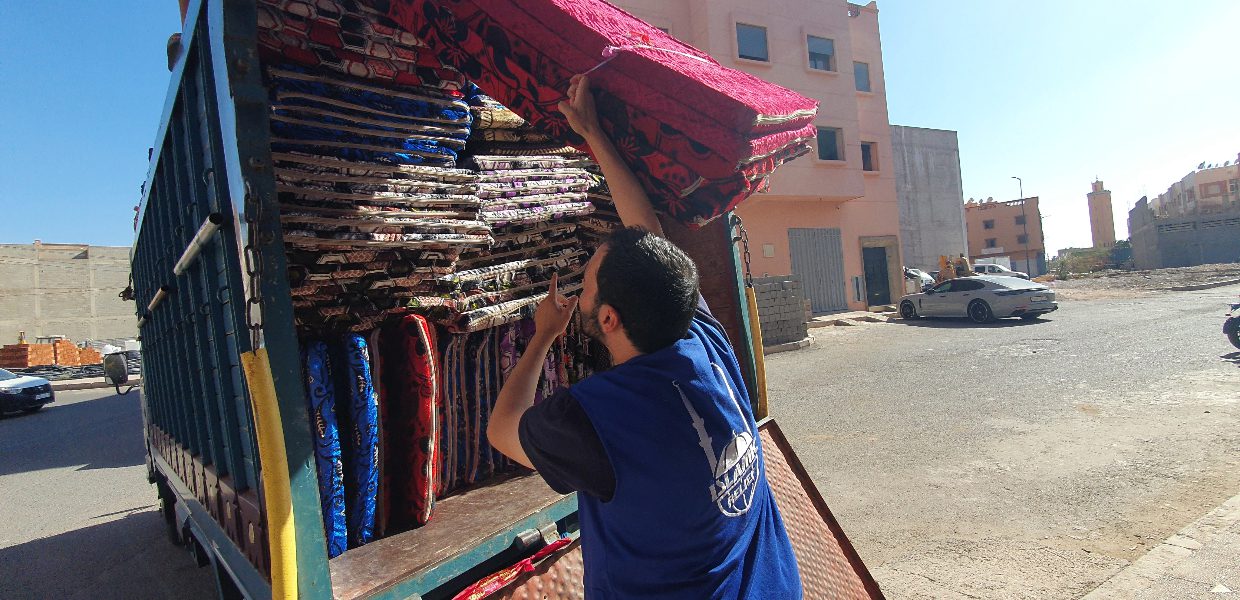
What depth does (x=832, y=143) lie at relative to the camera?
A: 69.1 feet

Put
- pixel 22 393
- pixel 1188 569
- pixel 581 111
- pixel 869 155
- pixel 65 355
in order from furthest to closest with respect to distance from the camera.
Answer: pixel 65 355, pixel 869 155, pixel 22 393, pixel 1188 569, pixel 581 111

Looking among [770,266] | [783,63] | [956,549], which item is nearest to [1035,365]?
[956,549]

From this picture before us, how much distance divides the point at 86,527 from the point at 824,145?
2030 cm

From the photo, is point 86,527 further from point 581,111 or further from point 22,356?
point 22,356

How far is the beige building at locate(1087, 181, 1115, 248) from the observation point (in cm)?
6053

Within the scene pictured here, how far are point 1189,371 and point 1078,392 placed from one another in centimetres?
214

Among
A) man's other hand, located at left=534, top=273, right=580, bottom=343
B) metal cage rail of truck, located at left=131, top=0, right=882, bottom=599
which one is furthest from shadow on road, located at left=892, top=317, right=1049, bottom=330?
man's other hand, located at left=534, top=273, right=580, bottom=343

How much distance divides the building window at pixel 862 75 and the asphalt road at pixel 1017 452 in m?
13.9

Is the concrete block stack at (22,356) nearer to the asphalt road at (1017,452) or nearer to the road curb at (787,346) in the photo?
the road curb at (787,346)

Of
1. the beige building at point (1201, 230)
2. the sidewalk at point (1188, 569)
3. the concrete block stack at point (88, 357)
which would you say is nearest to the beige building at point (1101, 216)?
the beige building at point (1201, 230)

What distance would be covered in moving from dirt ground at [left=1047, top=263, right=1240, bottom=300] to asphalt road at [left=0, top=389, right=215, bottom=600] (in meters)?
26.9

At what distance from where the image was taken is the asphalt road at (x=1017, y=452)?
3.90m

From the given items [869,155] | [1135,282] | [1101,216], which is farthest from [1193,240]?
[869,155]

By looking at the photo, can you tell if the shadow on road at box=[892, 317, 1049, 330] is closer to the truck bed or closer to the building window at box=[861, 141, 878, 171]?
the building window at box=[861, 141, 878, 171]
